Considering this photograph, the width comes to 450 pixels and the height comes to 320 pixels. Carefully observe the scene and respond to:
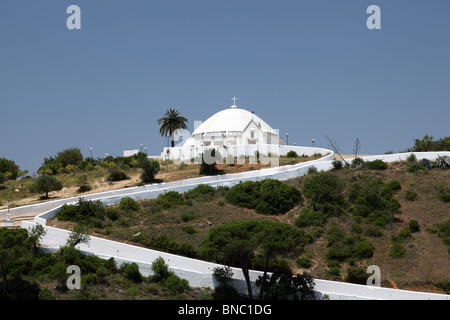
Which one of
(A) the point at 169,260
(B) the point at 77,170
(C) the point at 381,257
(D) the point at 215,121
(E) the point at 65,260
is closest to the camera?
(E) the point at 65,260

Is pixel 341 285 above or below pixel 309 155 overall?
below

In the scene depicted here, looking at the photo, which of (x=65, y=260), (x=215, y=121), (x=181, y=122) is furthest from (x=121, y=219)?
(x=215, y=121)

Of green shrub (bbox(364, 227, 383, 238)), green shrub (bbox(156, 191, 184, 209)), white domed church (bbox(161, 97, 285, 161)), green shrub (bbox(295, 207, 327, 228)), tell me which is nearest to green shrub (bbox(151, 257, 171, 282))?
green shrub (bbox(156, 191, 184, 209))

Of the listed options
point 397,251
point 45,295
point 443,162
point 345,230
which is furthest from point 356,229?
point 45,295

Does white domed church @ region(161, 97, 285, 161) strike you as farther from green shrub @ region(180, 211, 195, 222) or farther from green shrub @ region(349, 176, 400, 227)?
green shrub @ region(180, 211, 195, 222)

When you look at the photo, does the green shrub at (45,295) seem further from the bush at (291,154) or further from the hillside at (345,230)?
the bush at (291,154)

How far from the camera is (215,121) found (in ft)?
199

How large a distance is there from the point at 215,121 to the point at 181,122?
692cm

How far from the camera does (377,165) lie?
43594 millimetres

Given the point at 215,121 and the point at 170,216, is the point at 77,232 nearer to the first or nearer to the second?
the point at 170,216

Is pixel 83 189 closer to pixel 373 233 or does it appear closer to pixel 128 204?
pixel 128 204

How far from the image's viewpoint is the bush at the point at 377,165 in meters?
43.5

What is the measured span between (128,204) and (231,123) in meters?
26.2
